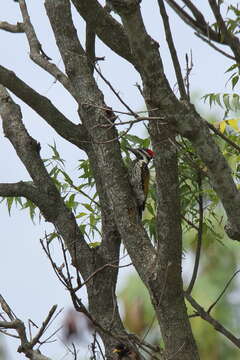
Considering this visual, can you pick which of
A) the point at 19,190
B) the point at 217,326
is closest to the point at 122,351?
the point at 217,326

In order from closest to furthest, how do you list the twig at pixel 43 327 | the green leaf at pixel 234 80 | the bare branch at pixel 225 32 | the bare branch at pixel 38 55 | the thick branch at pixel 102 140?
the bare branch at pixel 225 32, the twig at pixel 43 327, the green leaf at pixel 234 80, the thick branch at pixel 102 140, the bare branch at pixel 38 55

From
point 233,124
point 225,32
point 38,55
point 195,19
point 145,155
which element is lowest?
point 225,32

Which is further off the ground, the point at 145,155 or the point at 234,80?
the point at 145,155

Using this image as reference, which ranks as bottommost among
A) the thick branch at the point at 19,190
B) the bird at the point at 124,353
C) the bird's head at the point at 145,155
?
the bird at the point at 124,353

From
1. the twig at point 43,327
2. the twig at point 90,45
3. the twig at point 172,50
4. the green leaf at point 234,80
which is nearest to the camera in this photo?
the twig at point 43,327

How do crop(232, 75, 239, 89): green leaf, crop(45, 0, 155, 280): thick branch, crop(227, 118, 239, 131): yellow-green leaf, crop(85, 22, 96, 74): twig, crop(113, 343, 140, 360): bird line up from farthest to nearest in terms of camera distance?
1. crop(85, 22, 96, 74): twig
2. crop(227, 118, 239, 131): yellow-green leaf
3. crop(45, 0, 155, 280): thick branch
4. crop(232, 75, 239, 89): green leaf
5. crop(113, 343, 140, 360): bird

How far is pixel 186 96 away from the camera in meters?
3.18

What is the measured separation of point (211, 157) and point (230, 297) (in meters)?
10.6

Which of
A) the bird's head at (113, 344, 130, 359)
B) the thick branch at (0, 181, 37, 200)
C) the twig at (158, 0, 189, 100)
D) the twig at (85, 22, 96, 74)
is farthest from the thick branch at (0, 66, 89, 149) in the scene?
the twig at (158, 0, 189, 100)

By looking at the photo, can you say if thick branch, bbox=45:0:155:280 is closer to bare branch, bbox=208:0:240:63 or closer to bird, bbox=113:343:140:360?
bird, bbox=113:343:140:360

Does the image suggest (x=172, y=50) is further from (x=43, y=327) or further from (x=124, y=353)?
(x=124, y=353)

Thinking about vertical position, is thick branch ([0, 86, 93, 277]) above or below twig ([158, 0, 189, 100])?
above

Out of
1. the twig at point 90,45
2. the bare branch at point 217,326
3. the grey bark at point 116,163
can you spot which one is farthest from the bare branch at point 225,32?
the twig at point 90,45

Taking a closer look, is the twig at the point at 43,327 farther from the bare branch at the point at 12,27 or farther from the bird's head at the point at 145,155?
the bird's head at the point at 145,155
